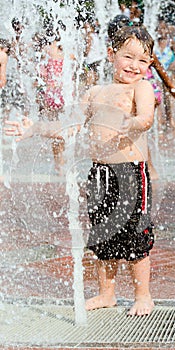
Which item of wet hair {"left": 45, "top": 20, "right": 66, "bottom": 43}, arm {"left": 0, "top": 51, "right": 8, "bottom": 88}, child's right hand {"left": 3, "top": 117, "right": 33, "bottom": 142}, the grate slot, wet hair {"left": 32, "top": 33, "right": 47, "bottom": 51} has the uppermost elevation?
wet hair {"left": 32, "top": 33, "right": 47, "bottom": 51}

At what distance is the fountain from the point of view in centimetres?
326

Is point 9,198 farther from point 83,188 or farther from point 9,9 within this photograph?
point 9,9

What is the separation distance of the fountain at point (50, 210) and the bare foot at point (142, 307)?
207 millimetres

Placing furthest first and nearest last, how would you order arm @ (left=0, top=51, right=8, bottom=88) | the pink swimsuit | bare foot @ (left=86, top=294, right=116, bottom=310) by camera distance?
the pink swimsuit < arm @ (left=0, top=51, right=8, bottom=88) < bare foot @ (left=86, top=294, right=116, bottom=310)

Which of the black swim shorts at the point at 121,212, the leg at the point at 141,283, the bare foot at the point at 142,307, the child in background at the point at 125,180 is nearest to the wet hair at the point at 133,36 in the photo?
the child in background at the point at 125,180

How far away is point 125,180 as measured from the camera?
3.05m

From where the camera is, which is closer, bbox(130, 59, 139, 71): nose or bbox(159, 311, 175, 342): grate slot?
bbox(159, 311, 175, 342): grate slot

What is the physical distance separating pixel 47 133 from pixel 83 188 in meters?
4.15

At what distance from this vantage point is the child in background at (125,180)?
9.88ft

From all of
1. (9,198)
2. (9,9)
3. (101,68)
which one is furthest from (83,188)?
(101,68)

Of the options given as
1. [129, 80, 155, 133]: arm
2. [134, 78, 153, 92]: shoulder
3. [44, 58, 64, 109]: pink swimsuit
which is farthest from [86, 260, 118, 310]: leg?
[44, 58, 64, 109]: pink swimsuit

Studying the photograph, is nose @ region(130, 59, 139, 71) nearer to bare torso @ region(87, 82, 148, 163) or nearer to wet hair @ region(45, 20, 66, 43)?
bare torso @ region(87, 82, 148, 163)

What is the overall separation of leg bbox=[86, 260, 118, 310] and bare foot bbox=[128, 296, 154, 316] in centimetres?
13

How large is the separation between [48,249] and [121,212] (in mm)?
1265
